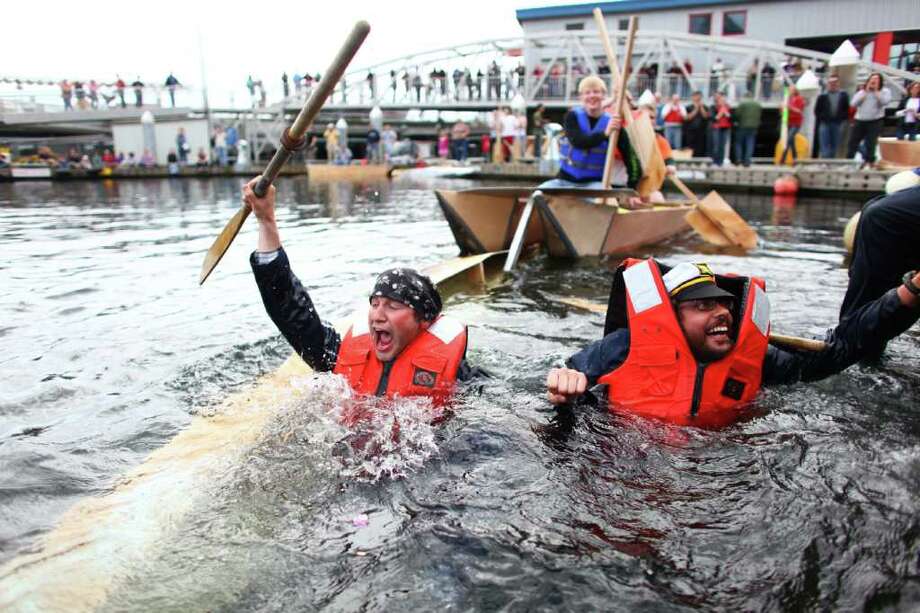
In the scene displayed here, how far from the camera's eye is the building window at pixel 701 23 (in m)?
33.2

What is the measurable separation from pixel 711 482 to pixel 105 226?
11.9 meters

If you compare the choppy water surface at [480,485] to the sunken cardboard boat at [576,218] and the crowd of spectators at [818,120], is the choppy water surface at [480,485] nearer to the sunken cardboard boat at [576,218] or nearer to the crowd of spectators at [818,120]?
the sunken cardboard boat at [576,218]

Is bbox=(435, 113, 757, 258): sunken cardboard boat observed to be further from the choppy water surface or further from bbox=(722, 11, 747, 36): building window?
bbox=(722, 11, 747, 36): building window

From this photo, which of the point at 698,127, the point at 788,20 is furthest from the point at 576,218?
the point at 788,20

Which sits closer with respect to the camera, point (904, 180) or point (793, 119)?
point (904, 180)

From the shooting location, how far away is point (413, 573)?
97.6 inches

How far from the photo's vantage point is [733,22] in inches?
1288

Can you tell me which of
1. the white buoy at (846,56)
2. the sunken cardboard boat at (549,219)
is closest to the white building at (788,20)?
the white buoy at (846,56)

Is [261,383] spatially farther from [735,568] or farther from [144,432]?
[735,568]

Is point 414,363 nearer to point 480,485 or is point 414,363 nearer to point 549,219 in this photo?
point 480,485

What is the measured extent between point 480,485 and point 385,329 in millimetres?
1049

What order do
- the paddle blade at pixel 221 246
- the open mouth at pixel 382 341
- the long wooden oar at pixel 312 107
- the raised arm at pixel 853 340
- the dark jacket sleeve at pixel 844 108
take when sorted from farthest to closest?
the dark jacket sleeve at pixel 844 108 < the paddle blade at pixel 221 246 < the open mouth at pixel 382 341 < the raised arm at pixel 853 340 < the long wooden oar at pixel 312 107

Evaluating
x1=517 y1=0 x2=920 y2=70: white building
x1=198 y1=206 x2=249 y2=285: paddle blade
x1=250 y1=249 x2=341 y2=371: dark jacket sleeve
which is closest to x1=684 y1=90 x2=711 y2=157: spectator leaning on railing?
x1=517 y1=0 x2=920 y2=70: white building

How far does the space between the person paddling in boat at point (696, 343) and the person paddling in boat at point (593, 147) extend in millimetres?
5379
